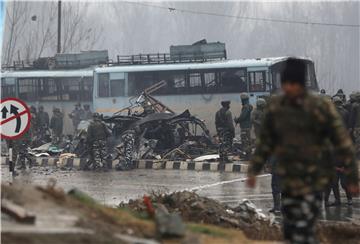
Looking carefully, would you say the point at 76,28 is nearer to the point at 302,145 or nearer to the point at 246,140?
the point at 246,140

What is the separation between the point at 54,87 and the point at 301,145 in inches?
1134

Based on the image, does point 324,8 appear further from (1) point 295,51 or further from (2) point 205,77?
(2) point 205,77

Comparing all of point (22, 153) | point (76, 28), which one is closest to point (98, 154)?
point (22, 153)

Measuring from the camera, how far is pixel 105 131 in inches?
824

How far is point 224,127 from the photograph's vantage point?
827 inches

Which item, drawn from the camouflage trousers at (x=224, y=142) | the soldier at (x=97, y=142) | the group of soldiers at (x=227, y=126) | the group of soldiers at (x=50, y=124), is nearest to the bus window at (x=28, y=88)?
the group of soldiers at (x=50, y=124)

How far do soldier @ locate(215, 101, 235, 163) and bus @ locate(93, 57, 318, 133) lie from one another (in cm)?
663

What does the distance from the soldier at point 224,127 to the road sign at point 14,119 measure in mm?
8641

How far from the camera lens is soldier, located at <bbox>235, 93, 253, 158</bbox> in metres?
21.0

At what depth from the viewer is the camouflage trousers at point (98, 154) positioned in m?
20.9

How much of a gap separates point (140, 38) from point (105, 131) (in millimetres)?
48044

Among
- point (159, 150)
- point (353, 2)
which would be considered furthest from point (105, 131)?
point (353, 2)

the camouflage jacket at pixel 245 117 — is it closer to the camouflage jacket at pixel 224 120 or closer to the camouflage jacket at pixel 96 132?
the camouflage jacket at pixel 224 120

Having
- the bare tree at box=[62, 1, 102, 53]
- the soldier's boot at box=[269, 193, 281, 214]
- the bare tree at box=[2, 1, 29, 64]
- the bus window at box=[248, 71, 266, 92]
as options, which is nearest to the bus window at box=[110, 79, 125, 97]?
the bus window at box=[248, 71, 266, 92]
